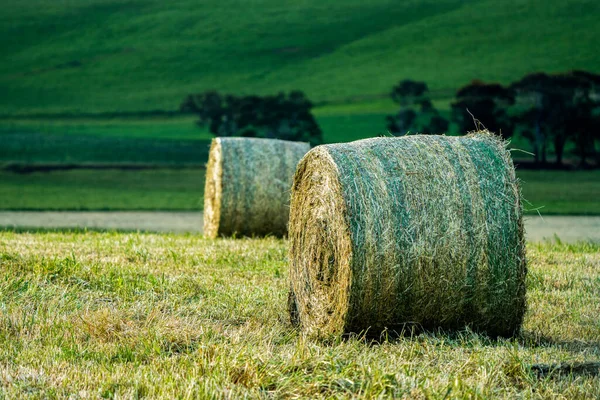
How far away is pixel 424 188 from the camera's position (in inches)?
272

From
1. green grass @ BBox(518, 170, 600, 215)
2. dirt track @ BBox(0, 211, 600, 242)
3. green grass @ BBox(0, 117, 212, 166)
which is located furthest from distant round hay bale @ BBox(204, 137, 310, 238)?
green grass @ BBox(0, 117, 212, 166)

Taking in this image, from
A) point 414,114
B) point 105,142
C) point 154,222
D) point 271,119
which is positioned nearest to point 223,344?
point 154,222

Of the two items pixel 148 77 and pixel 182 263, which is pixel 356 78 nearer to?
pixel 148 77

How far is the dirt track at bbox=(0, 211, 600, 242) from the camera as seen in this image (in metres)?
18.2

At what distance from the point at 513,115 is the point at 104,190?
23.7 metres

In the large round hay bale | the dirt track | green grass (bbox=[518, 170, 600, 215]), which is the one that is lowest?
green grass (bbox=[518, 170, 600, 215])

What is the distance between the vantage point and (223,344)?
20.6ft

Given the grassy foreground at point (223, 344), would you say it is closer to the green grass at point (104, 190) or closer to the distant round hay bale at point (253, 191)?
the distant round hay bale at point (253, 191)

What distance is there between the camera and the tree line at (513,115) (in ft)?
154

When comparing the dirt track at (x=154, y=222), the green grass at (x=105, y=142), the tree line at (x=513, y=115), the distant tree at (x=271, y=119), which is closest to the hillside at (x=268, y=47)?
the green grass at (x=105, y=142)

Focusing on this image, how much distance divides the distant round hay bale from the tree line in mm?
31768

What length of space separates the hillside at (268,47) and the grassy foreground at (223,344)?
59.7 m

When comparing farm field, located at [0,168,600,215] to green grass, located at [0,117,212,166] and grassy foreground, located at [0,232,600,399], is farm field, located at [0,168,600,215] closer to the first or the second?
green grass, located at [0,117,212,166]

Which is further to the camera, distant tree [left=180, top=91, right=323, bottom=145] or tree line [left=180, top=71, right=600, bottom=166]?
distant tree [left=180, top=91, right=323, bottom=145]
